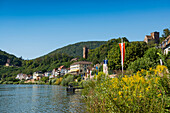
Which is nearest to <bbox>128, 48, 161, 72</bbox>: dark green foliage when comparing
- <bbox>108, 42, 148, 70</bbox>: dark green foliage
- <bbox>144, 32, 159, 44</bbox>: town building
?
<bbox>108, 42, 148, 70</bbox>: dark green foliage

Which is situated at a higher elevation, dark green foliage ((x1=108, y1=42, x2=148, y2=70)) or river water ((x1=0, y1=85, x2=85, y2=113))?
dark green foliage ((x1=108, y1=42, x2=148, y2=70))

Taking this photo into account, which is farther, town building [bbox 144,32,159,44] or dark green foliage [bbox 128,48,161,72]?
town building [bbox 144,32,159,44]

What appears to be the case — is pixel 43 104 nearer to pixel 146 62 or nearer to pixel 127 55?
pixel 146 62

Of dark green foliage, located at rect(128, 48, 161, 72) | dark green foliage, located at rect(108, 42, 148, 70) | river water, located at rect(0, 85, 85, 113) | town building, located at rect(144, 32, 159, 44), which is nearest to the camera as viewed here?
river water, located at rect(0, 85, 85, 113)

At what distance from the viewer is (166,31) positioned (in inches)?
4090

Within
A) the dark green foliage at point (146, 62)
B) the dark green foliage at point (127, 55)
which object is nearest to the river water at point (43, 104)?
the dark green foliage at point (146, 62)

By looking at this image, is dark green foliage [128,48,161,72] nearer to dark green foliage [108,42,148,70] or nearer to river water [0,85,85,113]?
dark green foliage [108,42,148,70]

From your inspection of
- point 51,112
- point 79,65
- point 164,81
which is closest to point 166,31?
point 79,65

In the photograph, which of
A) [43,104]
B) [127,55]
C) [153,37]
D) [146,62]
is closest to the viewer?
[43,104]

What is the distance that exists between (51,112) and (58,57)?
7188 inches

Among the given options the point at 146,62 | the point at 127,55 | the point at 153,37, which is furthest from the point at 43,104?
the point at 153,37

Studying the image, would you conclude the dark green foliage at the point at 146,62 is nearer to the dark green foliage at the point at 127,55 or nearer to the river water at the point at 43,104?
the dark green foliage at the point at 127,55

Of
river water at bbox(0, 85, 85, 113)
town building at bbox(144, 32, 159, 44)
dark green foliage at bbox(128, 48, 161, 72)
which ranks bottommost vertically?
river water at bbox(0, 85, 85, 113)

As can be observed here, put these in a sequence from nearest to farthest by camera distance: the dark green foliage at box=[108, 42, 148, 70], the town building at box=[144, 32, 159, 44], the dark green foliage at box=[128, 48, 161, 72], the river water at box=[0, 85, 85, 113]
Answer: the river water at box=[0, 85, 85, 113]
the dark green foliage at box=[128, 48, 161, 72]
the dark green foliage at box=[108, 42, 148, 70]
the town building at box=[144, 32, 159, 44]
